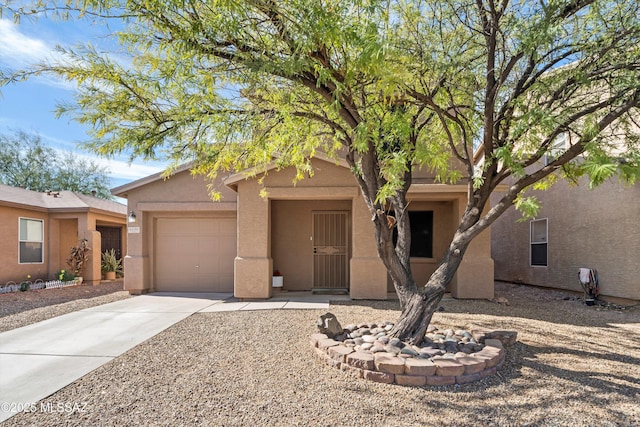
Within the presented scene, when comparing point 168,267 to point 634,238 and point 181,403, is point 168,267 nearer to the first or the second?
point 181,403

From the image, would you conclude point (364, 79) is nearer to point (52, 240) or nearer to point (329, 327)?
point (329, 327)

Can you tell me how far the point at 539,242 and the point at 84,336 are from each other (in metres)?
13.2

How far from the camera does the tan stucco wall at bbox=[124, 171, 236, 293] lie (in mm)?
11078

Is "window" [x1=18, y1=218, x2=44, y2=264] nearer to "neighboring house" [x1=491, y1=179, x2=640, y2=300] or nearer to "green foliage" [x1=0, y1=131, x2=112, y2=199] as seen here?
"green foliage" [x1=0, y1=131, x2=112, y2=199]

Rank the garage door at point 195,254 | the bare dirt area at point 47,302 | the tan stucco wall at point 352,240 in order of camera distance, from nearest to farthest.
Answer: the bare dirt area at point 47,302 → the tan stucco wall at point 352,240 → the garage door at point 195,254

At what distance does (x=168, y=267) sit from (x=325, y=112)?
8.02 meters

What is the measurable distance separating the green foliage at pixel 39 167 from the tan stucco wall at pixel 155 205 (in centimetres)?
1773

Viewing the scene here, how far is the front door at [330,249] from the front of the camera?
37.1 ft

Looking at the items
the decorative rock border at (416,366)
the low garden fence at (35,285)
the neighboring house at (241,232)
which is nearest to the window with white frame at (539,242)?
the neighboring house at (241,232)

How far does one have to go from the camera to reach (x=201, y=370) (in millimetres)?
4766

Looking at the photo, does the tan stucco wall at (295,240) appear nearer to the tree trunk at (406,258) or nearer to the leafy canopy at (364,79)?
the leafy canopy at (364,79)

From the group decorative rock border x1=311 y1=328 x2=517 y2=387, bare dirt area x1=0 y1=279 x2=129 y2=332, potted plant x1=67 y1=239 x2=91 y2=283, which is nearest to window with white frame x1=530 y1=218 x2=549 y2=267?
decorative rock border x1=311 y1=328 x2=517 y2=387

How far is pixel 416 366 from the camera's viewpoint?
4355mm

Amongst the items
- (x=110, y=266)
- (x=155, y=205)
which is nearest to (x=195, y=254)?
(x=155, y=205)
